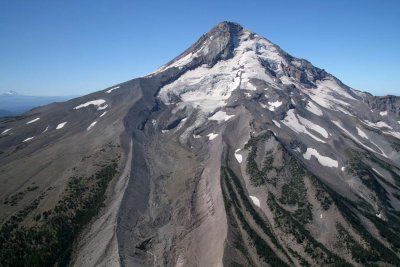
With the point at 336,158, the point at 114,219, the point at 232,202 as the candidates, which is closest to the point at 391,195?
the point at 336,158

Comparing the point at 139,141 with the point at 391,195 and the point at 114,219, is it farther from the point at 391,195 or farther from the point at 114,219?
the point at 391,195

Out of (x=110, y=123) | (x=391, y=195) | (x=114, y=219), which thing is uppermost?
(x=110, y=123)

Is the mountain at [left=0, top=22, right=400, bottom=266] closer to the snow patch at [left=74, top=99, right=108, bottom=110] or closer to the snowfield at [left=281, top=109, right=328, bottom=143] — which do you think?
the snowfield at [left=281, top=109, right=328, bottom=143]

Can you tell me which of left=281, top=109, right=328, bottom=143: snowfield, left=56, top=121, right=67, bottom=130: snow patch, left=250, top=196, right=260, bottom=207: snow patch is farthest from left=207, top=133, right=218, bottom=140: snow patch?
left=56, top=121, right=67, bottom=130: snow patch

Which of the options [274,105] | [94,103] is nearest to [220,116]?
[274,105]

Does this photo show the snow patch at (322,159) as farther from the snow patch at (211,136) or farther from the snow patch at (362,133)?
the snow patch at (362,133)
